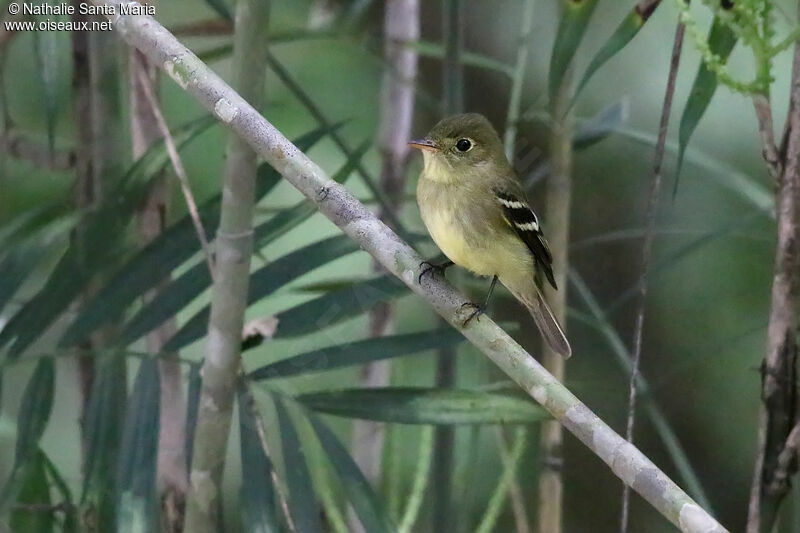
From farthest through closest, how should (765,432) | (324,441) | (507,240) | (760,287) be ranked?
(760,287) < (507,240) < (324,441) < (765,432)

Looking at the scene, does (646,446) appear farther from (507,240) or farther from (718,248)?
(507,240)

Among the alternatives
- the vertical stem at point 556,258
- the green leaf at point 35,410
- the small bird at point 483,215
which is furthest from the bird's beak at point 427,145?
the green leaf at point 35,410

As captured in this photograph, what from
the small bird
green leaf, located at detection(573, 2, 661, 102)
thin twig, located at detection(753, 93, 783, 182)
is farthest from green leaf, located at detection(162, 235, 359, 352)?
thin twig, located at detection(753, 93, 783, 182)

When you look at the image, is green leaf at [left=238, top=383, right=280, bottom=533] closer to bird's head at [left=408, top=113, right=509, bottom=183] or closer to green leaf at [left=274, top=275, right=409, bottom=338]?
green leaf at [left=274, top=275, right=409, bottom=338]

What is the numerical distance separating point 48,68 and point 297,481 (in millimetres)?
1128

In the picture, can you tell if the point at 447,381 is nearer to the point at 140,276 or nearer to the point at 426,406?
the point at 426,406

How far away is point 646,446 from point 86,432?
248 cm

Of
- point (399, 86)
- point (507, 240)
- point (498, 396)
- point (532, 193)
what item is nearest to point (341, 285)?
point (507, 240)

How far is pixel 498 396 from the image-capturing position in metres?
2.04

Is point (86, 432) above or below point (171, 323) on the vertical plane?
below

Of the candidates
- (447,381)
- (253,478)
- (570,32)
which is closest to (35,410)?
(253,478)

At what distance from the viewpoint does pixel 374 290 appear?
2285mm

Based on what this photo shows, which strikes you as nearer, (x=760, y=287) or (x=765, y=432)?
(x=765, y=432)

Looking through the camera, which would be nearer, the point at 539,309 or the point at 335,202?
the point at 335,202
